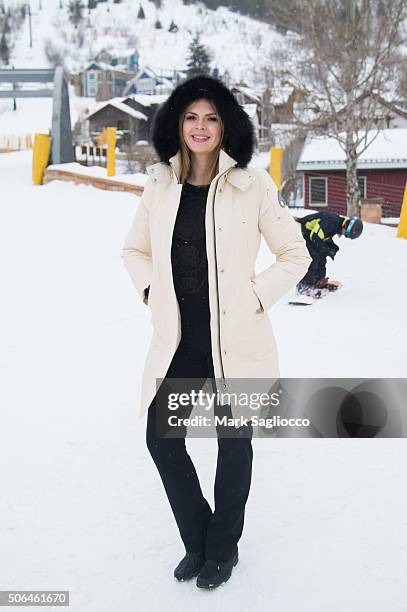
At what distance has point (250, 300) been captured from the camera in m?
2.44

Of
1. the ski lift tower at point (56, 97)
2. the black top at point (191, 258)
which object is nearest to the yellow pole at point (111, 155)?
the ski lift tower at point (56, 97)

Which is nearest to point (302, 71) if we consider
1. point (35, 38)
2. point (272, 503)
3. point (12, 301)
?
point (12, 301)

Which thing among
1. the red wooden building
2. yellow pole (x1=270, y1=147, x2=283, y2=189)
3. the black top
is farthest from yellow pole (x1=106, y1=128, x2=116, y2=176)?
the black top

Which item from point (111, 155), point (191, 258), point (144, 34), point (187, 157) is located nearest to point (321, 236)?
point (187, 157)

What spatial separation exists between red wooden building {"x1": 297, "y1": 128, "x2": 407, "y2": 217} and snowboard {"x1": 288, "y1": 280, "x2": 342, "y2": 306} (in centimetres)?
1833

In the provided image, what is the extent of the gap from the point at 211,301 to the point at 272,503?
1.20 metres

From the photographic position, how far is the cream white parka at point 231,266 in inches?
93.7

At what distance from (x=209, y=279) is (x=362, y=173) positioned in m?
26.0

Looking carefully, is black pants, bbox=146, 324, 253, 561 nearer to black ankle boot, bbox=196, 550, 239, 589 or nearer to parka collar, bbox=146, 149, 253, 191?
black ankle boot, bbox=196, 550, 239, 589

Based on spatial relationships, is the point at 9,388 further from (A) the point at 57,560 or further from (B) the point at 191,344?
(B) the point at 191,344

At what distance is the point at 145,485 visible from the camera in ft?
10.9

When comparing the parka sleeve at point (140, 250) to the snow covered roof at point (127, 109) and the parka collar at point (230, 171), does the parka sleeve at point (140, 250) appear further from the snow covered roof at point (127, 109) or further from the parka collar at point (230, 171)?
the snow covered roof at point (127, 109)

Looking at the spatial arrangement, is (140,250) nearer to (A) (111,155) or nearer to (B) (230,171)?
(B) (230,171)

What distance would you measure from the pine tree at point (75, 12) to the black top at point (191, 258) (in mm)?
152465
